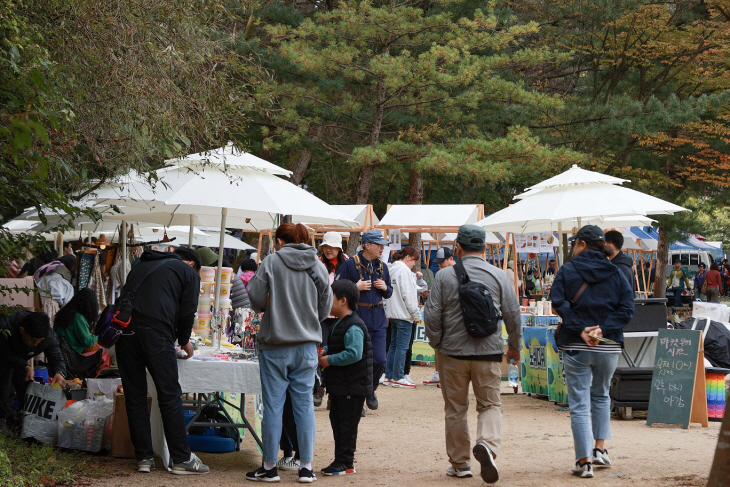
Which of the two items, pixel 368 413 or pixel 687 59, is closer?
pixel 368 413

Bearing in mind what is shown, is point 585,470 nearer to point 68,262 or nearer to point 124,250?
point 124,250

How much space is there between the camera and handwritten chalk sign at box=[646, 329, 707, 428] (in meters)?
8.09

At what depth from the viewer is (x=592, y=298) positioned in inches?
239

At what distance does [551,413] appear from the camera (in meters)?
9.20

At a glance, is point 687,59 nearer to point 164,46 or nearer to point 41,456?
point 164,46

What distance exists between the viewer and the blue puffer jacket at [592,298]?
19.7 feet

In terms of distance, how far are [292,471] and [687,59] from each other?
20.5 metres

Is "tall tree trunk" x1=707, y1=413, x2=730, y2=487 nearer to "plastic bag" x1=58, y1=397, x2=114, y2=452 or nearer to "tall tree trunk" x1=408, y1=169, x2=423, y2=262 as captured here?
"plastic bag" x1=58, y1=397, x2=114, y2=452

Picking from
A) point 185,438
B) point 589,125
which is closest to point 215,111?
point 185,438

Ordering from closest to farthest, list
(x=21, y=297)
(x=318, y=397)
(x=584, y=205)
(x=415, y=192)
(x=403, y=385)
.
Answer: (x=21, y=297) → (x=318, y=397) → (x=584, y=205) → (x=403, y=385) → (x=415, y=192)

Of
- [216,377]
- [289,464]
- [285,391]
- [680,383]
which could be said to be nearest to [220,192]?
[216,377]

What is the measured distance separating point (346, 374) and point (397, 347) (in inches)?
210

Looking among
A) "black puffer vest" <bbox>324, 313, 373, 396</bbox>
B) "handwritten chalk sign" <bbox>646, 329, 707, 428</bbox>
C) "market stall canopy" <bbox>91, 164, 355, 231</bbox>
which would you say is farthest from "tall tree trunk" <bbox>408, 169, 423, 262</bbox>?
"black puffer vest" <bbox>324, 313, 373, 396</bbox>

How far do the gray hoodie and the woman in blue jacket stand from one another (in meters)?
1.71
